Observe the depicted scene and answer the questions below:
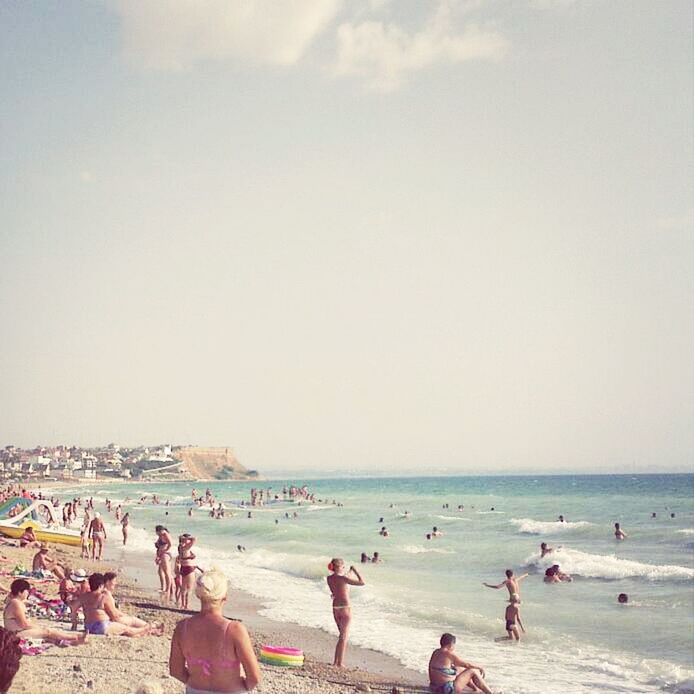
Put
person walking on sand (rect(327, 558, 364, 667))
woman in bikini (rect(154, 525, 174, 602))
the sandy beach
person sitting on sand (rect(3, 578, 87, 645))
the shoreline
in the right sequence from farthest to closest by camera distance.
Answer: woman in bikini (rect(154, 525, 174, 602)) → the shoreline → person walking on sand (rect(327, 558, 364, 667)) → person sitting on sand (rect(3, 578, 87, 645)) → the sandy beach

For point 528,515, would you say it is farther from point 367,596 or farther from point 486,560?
point 367,596

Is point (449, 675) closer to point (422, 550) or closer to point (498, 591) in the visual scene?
point (498, 591)

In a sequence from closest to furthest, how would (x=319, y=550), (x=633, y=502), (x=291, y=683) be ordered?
(x=291, y=683) < (x=319, y=550) < (x=633, y=502)

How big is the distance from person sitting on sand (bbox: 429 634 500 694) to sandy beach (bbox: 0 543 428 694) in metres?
0.54

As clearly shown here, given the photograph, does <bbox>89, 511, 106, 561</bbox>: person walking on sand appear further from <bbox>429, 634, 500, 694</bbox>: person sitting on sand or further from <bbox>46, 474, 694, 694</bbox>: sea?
<bbox>429, 634, 500, 694</bbox>: person sitting on sand

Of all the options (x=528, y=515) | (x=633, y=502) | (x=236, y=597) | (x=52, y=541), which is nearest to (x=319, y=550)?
(x=52, y=541)

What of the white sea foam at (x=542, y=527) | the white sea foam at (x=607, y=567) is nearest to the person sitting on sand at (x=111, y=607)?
the white sea foam at (x=607, y=567)

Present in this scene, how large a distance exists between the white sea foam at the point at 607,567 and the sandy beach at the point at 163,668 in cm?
1245

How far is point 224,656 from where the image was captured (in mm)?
4137

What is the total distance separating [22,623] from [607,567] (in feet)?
62.5

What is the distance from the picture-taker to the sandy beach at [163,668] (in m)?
8.44

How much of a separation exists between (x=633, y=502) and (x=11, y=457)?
151 meters

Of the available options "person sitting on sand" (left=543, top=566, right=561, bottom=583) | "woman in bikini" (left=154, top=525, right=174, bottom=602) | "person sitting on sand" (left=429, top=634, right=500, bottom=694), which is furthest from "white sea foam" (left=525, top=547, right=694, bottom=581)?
"person sitting on sand" (left=429, top=634, right=500, bottom=694)

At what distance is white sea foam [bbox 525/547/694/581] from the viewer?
2159cm
